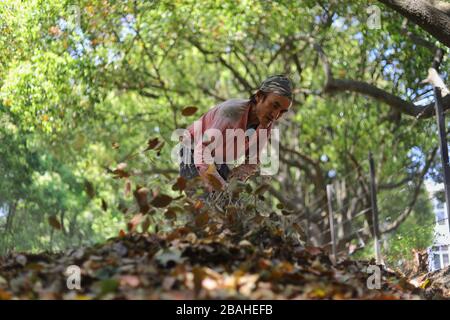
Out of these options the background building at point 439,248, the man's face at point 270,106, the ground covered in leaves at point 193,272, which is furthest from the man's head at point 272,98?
the background building at point 439,248

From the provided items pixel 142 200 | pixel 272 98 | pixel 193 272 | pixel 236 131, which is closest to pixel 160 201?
pixel 142 200

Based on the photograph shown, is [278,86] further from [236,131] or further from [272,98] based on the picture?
[236,131]

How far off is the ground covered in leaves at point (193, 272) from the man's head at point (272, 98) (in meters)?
1.05

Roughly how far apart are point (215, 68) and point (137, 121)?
3.52 meters

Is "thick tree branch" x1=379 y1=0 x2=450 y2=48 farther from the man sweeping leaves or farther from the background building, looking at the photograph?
the man sweeping leaves

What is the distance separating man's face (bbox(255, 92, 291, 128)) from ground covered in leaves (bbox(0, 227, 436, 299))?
41.2 inches

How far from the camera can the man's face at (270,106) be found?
433 centimetres

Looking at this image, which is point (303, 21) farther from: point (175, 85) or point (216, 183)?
point (216, 183)

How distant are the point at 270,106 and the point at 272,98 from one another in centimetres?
6

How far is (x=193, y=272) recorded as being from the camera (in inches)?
101

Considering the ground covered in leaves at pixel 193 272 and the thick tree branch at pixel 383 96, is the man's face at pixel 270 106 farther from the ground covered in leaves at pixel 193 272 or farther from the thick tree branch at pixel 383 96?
the thick tree branch at pixel 383 96

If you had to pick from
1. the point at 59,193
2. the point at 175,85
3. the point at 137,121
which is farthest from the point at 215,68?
the point at 59,193

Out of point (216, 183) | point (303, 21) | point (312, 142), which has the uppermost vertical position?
point (303, 21)
